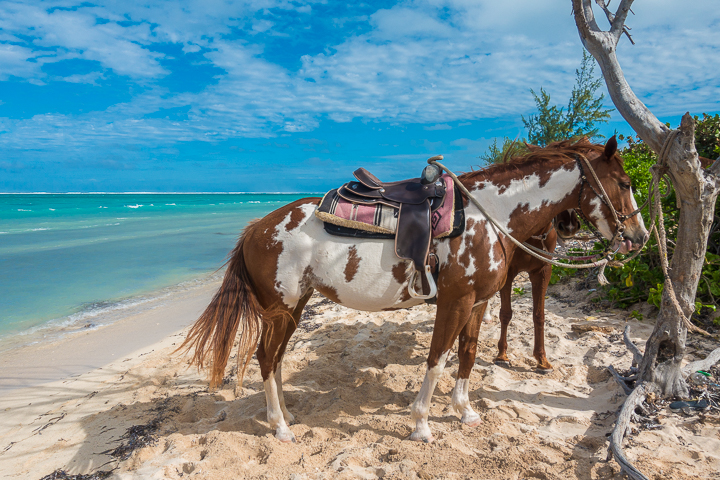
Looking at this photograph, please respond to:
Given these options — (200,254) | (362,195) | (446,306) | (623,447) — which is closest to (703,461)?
(623,447)

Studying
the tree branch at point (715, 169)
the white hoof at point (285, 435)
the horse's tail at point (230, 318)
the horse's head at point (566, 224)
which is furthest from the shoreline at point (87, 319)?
the tree branch at point (715, 169)

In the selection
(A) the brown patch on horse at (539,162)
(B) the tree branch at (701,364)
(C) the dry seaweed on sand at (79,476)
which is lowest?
(C) the dry seaweed on sand at (79,476)

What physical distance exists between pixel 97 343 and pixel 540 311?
19.6 feet

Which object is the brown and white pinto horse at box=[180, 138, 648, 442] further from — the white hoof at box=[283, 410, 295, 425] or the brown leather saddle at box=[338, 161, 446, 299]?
the white hoof at box=[283, 410, 295, 425]

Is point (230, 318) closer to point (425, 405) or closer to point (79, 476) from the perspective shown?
point (79, 476)

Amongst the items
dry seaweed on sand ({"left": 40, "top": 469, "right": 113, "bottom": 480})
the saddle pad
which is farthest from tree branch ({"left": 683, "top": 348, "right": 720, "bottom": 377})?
dry seaweed on sand ({"left": 40, "top": 469, "right": 113, "bottom": 480})

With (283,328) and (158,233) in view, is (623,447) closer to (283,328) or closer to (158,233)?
(283,328)

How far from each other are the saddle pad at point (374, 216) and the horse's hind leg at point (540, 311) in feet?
5.30

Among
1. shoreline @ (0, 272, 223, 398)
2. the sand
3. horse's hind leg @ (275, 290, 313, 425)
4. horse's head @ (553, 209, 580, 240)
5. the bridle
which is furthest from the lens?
shoreline @ (0, 272, 223, 398)

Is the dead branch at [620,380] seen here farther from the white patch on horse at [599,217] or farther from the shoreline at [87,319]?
the shoreline at [87,319]

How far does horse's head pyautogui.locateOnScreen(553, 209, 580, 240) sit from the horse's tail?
2675 mm

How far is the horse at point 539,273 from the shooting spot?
Answer: 3393 millimetres

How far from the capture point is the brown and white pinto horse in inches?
106

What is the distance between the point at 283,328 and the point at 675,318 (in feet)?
9.82
